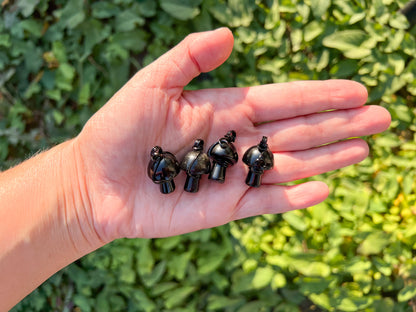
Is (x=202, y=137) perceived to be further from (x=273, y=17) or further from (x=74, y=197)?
(x=273, y=17)

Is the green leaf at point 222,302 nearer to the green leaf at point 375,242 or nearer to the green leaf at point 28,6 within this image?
the green leaf at point 375,242

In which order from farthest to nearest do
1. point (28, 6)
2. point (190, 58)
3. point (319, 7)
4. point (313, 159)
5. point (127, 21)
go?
point (28, 6), point (127, 21), point (319, 7), point (313, 159), point (190, 58)

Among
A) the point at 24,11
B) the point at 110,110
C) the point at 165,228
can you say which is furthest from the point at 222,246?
the point at 24,11

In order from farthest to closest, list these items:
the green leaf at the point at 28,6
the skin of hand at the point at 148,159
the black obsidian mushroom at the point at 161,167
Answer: the green leaf at the point at 28,6 < the skin of hand at the point at 148,159 < the black obsidian mushroom at the point at 161,167

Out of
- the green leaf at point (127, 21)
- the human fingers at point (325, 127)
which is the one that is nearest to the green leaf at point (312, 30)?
the human fingers at point (325, 127)

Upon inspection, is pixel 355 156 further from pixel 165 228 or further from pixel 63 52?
pixel 63 52

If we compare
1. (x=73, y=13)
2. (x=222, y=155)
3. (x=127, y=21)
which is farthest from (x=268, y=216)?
(x=73, y=13)
